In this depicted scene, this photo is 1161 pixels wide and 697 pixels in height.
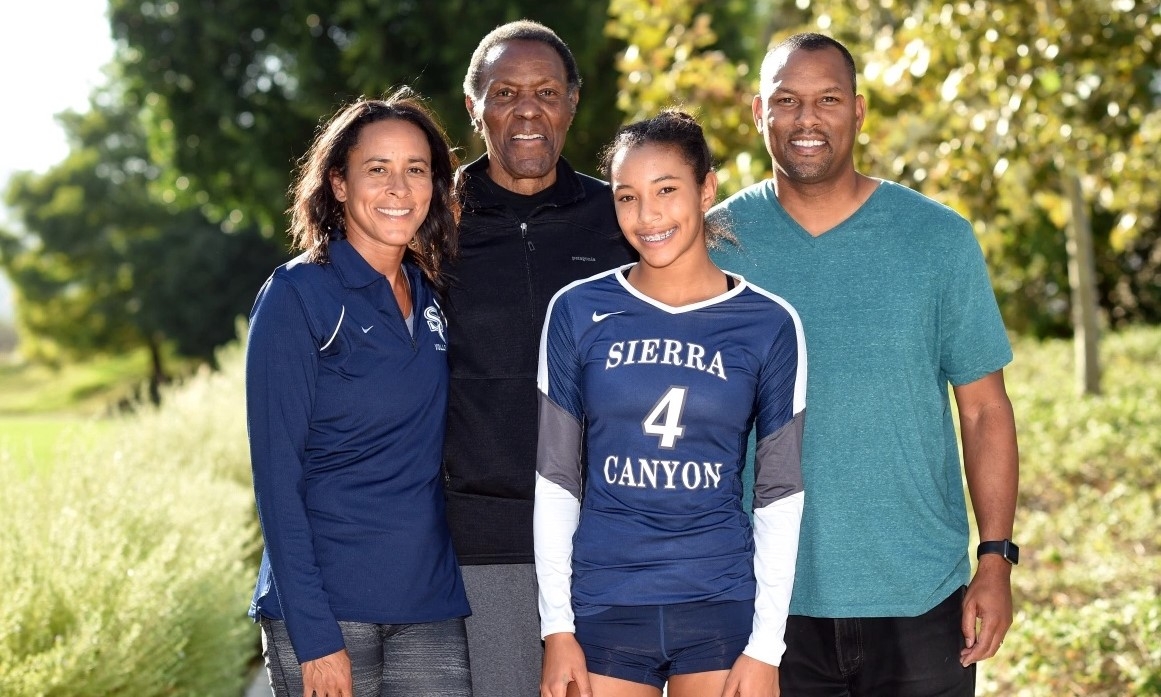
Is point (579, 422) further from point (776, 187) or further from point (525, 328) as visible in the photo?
point (776, 187)

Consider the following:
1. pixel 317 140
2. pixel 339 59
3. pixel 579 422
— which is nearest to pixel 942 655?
pixel 579 422

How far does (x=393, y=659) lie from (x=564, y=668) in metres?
0.52

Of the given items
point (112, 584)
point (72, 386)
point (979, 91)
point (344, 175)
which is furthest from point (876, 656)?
point (72, 386)

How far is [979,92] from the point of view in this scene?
7113mm

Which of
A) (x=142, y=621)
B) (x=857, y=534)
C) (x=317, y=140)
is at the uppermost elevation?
(x=317, y=140)

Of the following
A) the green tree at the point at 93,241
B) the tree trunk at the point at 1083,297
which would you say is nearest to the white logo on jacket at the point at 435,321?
the tree trunk at the point at 1083,297

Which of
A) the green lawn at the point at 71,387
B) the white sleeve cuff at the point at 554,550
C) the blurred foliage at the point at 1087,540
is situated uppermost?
the white sleeve cuff at the point at 554,550

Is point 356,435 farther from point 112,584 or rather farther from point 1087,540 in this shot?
point 1087,540

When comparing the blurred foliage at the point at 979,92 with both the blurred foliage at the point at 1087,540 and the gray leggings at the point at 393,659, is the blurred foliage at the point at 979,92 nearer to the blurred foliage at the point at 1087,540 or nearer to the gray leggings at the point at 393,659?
the blurred foliage at the point at 1087,540

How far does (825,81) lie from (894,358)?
2.62ft

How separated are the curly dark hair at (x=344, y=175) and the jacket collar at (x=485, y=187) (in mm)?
150

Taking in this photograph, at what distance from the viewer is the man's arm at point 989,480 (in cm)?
342

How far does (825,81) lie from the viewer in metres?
3.53

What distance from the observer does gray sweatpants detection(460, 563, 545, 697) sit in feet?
12.0
